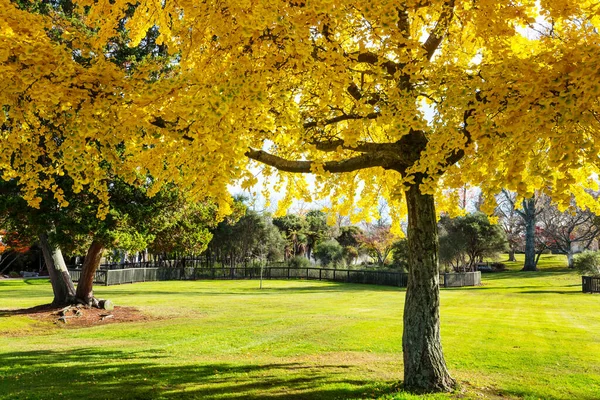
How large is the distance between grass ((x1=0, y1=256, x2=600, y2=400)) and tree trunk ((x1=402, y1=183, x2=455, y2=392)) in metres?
0.35

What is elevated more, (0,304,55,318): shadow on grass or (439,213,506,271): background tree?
(439,213,506,271): background tree

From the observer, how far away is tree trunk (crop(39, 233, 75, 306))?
15.7 meters

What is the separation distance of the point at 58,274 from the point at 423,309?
13.6 metres

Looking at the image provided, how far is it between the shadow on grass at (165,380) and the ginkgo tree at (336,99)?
1.38 m

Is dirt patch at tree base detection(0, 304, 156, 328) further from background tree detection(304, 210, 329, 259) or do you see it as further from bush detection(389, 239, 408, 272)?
background tree detection(304, 210, 329, 259)

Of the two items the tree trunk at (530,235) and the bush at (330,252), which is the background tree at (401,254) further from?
the tree trunk at (530,235)

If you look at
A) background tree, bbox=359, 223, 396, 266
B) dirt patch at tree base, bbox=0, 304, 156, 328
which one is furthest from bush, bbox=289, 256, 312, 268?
dirt patch at tree base, bbox=0, 304, 156, 328

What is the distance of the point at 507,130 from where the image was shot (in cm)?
452

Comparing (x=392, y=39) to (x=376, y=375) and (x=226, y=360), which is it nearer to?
(x=376, y=375)

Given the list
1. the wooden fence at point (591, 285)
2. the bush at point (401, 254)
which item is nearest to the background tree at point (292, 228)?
the bush at point (401, 254)

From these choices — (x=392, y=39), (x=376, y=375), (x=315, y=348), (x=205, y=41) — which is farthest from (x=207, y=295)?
(x=392, y=39)

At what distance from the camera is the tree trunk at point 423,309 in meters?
6.75

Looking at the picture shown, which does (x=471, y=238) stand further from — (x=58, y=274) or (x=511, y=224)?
(x=58, y=274)

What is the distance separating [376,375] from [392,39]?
538cm
